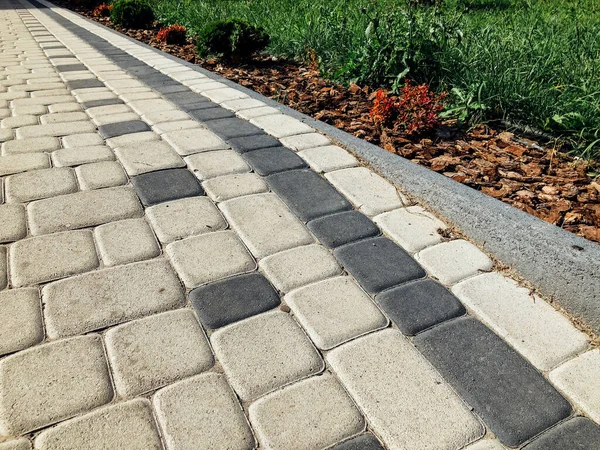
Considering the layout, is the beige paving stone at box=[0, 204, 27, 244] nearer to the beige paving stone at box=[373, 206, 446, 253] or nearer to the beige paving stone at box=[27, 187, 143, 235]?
the beige paving stone at box=[27, 187, 143, 235]

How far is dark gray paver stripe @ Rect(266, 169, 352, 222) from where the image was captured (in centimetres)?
235

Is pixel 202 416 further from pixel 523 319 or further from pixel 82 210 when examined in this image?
pixel 82 210

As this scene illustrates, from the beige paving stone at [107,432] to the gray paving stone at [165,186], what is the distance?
1211mm

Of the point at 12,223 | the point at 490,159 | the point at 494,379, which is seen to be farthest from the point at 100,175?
the point at 490,159

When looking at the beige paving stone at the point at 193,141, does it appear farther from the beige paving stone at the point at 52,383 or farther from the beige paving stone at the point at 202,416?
the beige paving stone at the point at 202,416

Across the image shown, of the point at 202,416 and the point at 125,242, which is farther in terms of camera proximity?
the point at 125,242

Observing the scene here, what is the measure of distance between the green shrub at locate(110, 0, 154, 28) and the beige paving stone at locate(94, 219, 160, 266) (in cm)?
720

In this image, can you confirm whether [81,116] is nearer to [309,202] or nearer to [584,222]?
[309,202]

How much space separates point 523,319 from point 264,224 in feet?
3.76

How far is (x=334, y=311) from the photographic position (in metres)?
1.73

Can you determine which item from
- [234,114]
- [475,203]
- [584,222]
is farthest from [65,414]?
[234,114]

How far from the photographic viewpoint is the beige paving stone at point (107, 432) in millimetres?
1245


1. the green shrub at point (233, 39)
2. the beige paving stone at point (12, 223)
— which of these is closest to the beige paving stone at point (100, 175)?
the beige paving stone at point (12, 223)

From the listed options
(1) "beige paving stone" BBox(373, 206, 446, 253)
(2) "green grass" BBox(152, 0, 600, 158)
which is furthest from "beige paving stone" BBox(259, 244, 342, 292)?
(2) "green grass" BBox(152, 0, 600, 158)
